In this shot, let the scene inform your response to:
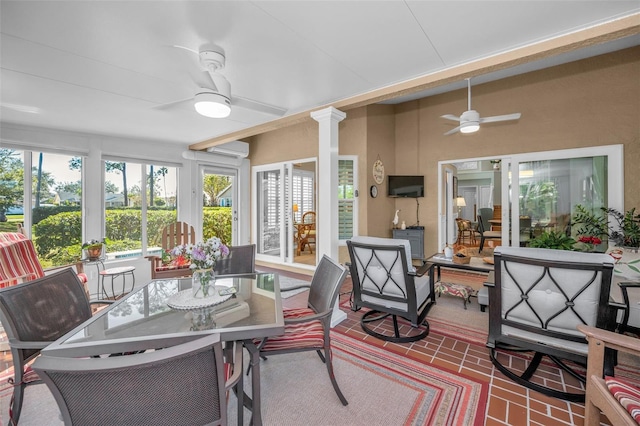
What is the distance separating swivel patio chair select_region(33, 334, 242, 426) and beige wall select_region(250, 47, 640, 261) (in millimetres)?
2507

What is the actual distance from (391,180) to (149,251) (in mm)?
4716

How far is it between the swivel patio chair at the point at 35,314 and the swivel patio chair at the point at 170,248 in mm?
1645

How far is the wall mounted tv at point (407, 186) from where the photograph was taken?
17.9 ft

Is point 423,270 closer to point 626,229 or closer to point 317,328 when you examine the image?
point 317,328

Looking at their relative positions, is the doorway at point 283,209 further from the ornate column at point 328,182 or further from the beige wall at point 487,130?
the ornate column at point 328,182

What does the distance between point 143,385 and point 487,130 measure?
18.8 ft

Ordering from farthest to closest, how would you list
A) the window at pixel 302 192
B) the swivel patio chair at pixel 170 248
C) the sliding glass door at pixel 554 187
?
1. the window at pixel 302 192
2. the sliding glass door at pixel 554 187
3. the swivel patio chair at pixel 170 248

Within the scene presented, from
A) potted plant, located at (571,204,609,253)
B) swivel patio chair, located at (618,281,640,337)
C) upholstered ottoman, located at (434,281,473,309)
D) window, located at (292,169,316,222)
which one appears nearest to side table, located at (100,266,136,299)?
window, located at (292,169,316,222)

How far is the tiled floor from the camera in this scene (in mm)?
1665

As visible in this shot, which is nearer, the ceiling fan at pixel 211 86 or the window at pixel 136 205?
the ceiling fan at pixel 211 86

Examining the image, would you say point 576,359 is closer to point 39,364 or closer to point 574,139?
point 39,364

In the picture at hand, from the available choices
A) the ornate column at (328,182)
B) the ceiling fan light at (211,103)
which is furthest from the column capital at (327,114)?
the ceiling fan light at (211,103)

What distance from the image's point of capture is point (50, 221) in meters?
3.95

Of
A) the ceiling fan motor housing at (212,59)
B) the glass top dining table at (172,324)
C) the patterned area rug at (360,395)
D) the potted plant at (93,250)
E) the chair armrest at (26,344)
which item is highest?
the ceiling fan motor housing at (212,59)
